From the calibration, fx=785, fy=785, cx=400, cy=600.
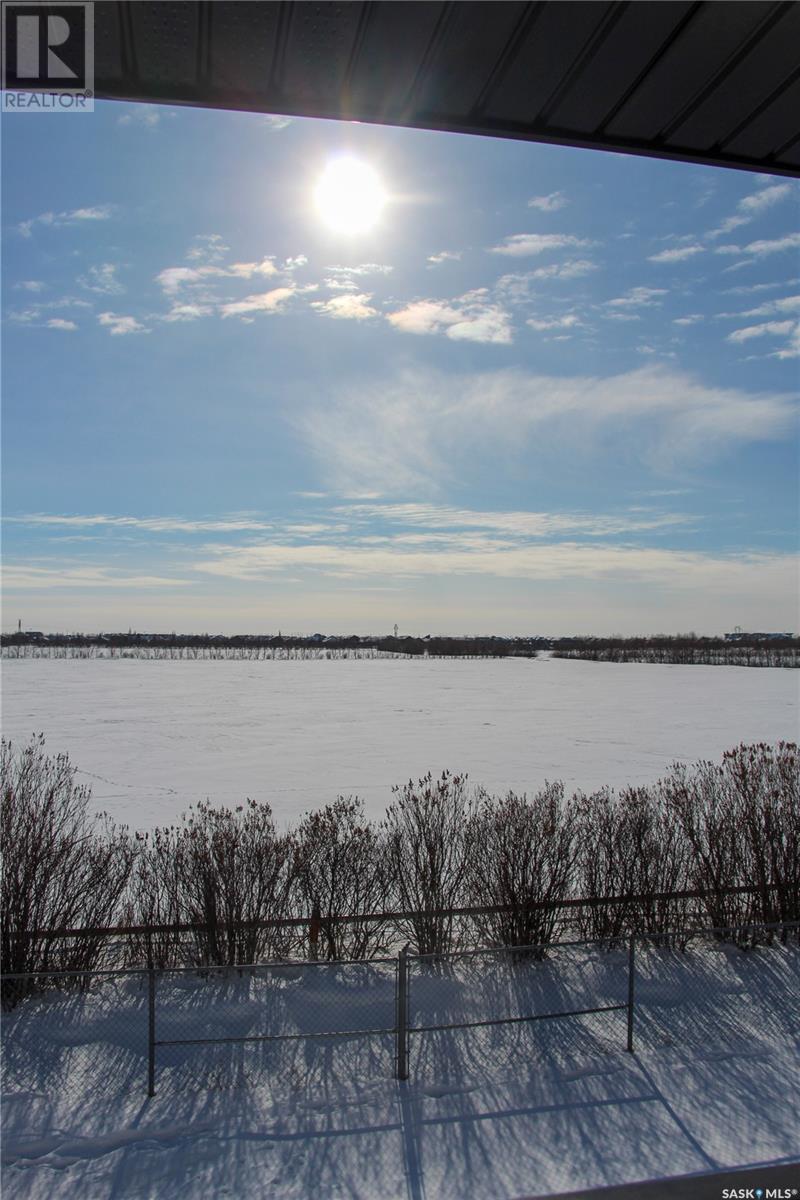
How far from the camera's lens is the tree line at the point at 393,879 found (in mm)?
8312

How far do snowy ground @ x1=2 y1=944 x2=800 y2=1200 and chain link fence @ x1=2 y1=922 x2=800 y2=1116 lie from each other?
2cm

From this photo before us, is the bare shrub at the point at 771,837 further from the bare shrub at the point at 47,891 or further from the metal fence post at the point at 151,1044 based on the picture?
the bare shrub at the point at 47,891

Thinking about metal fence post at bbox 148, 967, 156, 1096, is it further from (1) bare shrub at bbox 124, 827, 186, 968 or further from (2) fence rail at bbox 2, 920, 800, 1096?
(1) bare shrub at bbox 124, 827, 186, 968

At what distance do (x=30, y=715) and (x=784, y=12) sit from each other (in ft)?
105

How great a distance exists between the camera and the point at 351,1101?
241 inches

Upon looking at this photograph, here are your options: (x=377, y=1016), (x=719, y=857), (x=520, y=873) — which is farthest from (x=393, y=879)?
(x=719, y=857)

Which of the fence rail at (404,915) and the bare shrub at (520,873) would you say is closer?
the fence rail at (404,915)

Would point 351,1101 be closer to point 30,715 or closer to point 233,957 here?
point 233,957

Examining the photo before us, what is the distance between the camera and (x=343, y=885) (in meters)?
9.02

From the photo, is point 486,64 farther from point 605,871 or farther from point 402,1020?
point 605,871

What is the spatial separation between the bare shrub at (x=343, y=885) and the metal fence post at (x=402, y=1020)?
2.27m

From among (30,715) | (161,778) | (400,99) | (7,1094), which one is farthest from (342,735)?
(400,99)

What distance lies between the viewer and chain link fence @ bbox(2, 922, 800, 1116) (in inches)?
256

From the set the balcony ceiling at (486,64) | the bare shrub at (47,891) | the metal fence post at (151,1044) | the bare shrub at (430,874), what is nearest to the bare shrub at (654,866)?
the bare shrub at (430,874)
